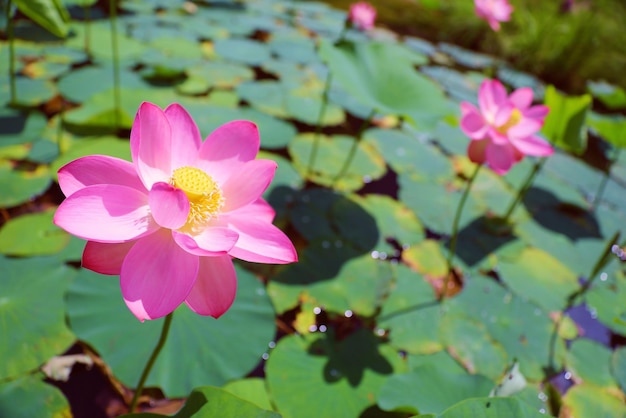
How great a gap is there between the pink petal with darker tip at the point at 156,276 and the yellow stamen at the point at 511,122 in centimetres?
134

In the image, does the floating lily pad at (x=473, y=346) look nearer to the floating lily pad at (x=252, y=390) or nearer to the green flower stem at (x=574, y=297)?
the green flower stem at (x=574, y=297)

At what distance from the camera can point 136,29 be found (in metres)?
3.14

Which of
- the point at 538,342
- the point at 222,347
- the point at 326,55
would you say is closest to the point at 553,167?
the point at 538,342

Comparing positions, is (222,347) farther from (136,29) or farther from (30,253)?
(136,29)

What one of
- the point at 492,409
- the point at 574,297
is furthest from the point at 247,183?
the point at 574,297

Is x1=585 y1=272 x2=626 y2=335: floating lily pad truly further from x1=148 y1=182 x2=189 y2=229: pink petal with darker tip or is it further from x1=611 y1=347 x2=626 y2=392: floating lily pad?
x1=148 y1=182 x2=189 y2=229: pink petal with darker tip

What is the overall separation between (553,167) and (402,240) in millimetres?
1668

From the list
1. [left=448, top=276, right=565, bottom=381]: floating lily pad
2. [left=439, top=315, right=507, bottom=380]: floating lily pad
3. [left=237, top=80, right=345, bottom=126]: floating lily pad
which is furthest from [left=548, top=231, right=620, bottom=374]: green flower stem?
[left=237, top=80, right=345, bottom=126]: floating lily pad

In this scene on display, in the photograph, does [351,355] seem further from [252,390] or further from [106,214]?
[106,214]

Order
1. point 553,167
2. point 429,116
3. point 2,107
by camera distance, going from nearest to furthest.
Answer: point 429,116 → point 2,107 → point 553,167

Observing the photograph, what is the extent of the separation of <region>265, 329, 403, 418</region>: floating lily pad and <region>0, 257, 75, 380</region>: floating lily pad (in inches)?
27.0

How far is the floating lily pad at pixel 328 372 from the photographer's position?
125cm

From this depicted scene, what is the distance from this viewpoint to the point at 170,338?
126 cm

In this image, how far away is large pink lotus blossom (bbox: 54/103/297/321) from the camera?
736 mm
